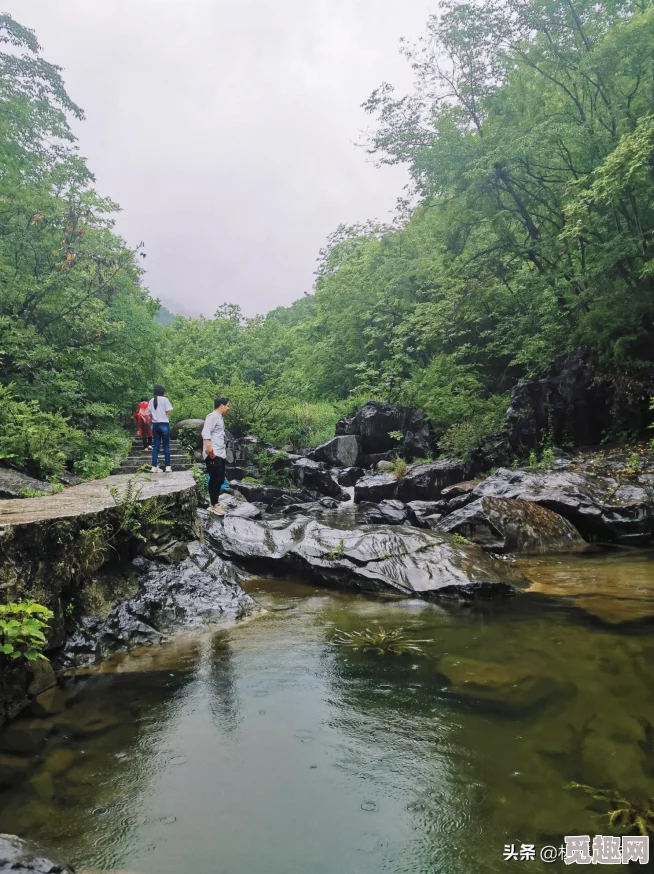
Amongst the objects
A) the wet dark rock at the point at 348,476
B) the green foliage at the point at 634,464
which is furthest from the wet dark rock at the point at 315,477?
the green foliage at the point at 634,464

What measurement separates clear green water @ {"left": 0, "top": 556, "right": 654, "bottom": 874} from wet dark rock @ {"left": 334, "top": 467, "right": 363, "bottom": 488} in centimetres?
1307

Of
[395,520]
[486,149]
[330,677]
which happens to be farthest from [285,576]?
[486,149]

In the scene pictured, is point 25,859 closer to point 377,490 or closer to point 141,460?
point 377,490

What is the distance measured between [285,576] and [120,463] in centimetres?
892

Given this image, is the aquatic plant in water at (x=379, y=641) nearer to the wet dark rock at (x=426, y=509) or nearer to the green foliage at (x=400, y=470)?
the wet dark rock at (x=426, y=509)

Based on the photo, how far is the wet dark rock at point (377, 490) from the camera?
15.5 metres

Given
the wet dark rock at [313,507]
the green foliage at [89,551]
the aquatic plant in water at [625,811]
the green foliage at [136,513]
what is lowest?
→ the aquatic plant in water at [625,811]

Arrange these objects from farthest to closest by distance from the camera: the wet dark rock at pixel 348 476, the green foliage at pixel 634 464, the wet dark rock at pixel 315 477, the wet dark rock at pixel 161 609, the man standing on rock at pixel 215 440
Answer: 1. the wet dark rock at pixel 348 476
2. the wet dark rock at pixel 315 477
3. the green foliage at pixel 634 464
4. the man standing on rock at pixel 215 440
5. the wet dark rock at pixel 161 609

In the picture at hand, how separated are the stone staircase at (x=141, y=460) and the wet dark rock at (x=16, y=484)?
4.69 meters

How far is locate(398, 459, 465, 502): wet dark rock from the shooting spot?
15.3m

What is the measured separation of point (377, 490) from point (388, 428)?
5.32m

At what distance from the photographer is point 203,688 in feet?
13.8

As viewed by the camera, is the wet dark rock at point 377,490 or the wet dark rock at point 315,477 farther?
the wet dark rock at point 315,477

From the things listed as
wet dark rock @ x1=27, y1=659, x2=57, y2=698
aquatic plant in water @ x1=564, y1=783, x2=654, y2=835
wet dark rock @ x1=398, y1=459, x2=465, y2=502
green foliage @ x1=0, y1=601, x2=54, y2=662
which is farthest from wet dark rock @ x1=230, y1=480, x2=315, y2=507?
aquatic plant in water @ x1=564, y1=783, x2=654, y2=835
